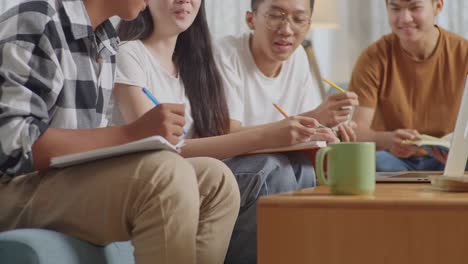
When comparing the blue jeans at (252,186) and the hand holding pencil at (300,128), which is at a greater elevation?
the hand holding pencil at (300,128)

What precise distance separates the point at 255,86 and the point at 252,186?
1.88 ft

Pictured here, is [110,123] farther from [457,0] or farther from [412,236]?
[457,0]

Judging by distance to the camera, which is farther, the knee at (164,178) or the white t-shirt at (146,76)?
the white t-shirt at (146,76)

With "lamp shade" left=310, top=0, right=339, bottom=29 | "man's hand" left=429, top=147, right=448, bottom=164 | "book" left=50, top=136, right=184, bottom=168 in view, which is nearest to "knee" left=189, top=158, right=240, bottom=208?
"book" left=50, top=136, right=184, bottom=168

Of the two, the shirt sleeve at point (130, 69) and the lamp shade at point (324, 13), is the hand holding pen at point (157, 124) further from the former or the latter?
the lamp shade at point (324, 13)

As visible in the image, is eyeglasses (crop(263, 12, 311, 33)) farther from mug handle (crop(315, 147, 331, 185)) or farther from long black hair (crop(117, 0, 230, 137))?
mug handle (crop(315, 147, 331, 185))

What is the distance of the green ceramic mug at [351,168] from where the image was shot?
1.20 metres

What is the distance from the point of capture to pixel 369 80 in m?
2.93

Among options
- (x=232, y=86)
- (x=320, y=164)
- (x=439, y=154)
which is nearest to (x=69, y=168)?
(x=320, y=164)

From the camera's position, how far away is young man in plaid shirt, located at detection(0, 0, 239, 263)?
49.4 inches

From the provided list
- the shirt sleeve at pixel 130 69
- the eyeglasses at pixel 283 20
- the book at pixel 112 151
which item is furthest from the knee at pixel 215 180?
the eyeglasses at pixel 283 20

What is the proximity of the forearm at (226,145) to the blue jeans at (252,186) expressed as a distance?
0.10 ft

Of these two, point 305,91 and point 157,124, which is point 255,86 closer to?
point 305,91

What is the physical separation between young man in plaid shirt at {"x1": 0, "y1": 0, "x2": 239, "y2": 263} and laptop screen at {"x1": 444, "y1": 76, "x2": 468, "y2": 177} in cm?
55
